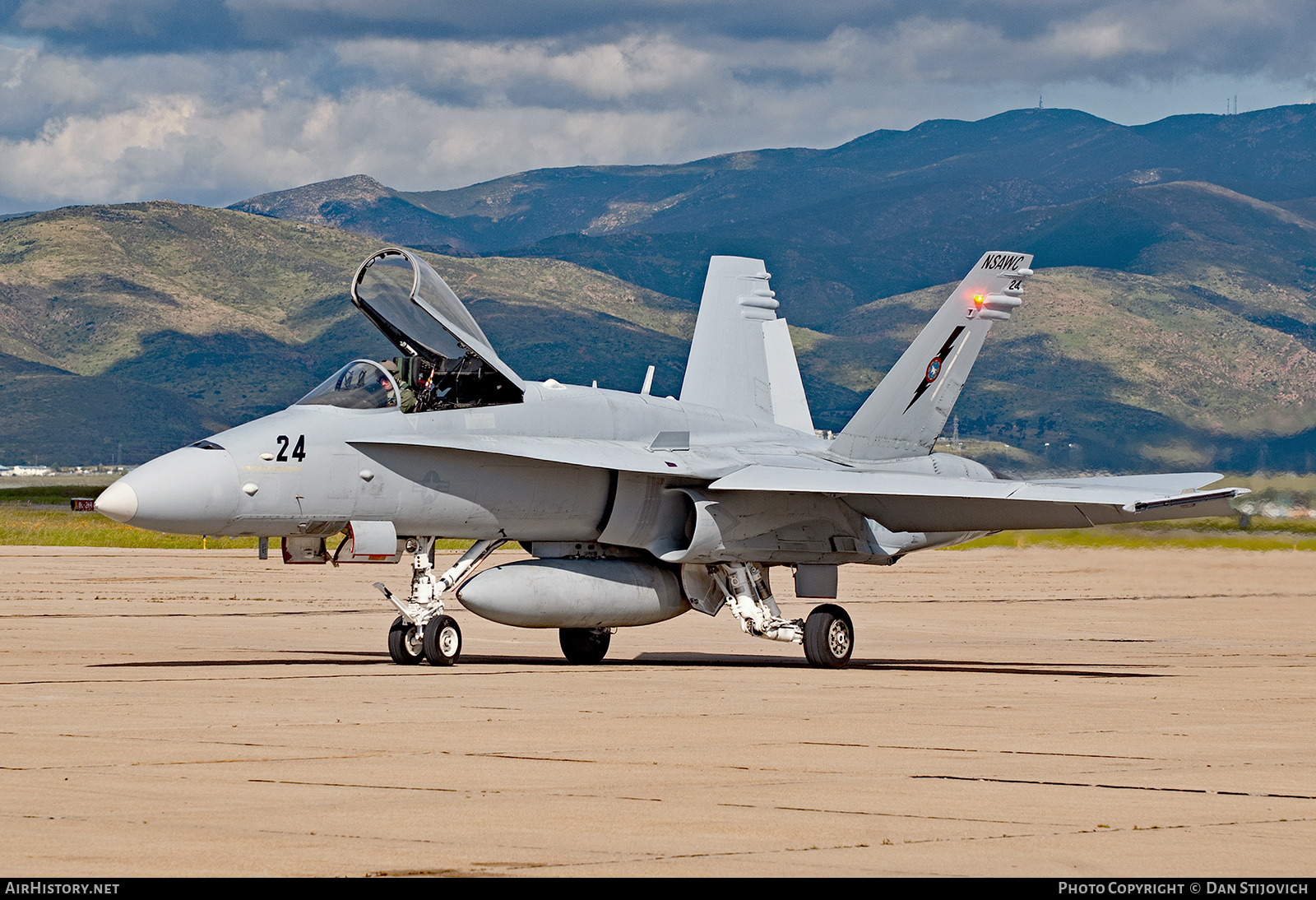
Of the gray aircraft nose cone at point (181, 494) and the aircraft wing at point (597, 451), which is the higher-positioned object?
the aircraft wing at point (597, 451)

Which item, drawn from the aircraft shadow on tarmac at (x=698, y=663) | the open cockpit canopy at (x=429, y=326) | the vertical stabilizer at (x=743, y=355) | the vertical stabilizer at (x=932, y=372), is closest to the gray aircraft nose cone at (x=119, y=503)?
the aircraft shadow on tarmac at (x=698, y=663)

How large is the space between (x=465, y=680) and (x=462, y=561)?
2118 millimetres

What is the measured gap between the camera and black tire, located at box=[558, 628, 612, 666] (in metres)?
16.7

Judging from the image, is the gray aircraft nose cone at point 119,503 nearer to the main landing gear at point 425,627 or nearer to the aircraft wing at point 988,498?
the main landing gear at point 425,627

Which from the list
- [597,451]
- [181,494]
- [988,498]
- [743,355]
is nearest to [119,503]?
[181,494]

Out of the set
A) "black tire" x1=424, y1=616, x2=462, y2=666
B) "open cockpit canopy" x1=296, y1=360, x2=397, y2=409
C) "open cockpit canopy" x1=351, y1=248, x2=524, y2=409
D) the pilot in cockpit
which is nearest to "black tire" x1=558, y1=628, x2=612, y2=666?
"black tire" x1=424, y1=616, x2=462, y2=666

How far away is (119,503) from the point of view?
1238 centimetres

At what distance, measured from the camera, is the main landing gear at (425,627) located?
14.6 meters

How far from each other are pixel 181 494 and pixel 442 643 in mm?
2970

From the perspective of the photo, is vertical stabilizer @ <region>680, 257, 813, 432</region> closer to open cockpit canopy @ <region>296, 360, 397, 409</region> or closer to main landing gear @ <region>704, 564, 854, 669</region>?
main landing gear @ <region>704, 564, 854, 669</region>

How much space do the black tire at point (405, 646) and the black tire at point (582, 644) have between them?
2.27 meters

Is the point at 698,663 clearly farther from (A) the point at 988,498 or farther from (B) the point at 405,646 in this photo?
(A) the point at 988,498

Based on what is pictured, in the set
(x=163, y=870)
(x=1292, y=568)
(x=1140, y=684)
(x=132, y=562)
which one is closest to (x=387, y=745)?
(x=163, y=870)

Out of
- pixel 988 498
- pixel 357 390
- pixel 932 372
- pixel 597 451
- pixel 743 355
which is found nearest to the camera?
pixel 357 390
